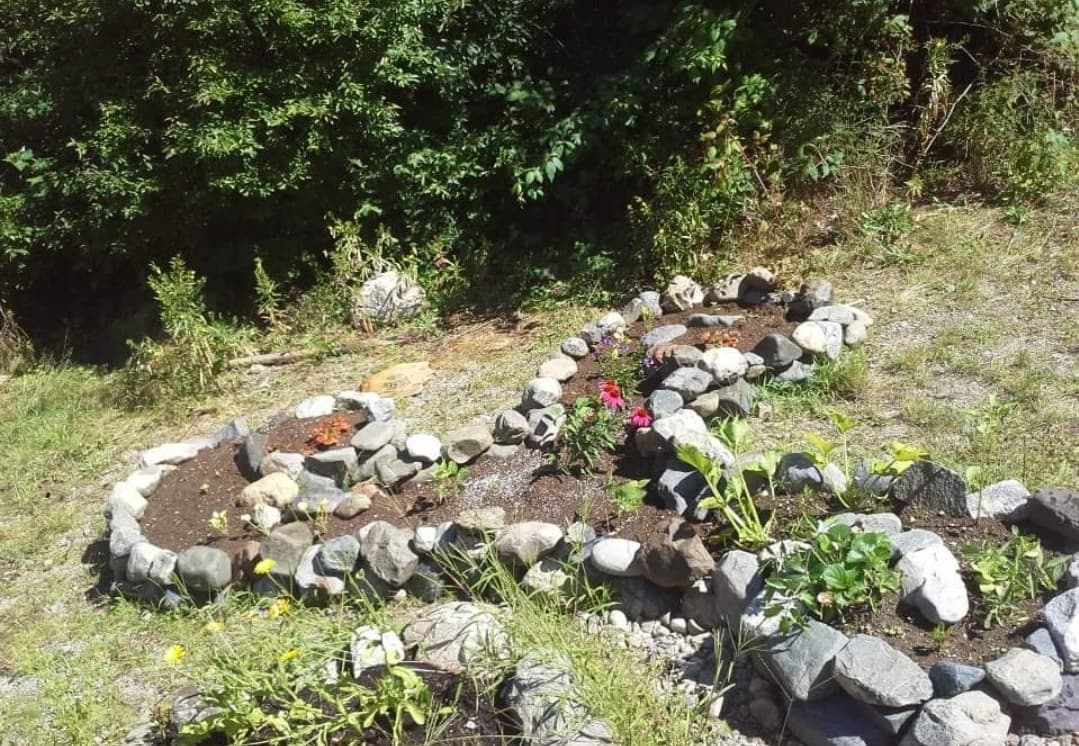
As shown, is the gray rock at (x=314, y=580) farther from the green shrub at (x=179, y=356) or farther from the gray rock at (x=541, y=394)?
the green shrub at (x=179, y=356)

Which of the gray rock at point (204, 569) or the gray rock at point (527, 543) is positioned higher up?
the gray rock at point (527, 543)

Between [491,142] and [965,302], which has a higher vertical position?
[491,142]

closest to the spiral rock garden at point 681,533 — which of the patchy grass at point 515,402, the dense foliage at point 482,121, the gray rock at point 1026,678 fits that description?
the gray rock at point 1026,678

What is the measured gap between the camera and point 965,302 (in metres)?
5.14

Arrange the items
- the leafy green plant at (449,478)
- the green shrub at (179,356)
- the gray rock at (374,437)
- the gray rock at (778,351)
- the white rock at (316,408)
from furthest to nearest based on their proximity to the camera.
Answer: the green shrub at (179,356) < the white rock at (316,408) < the gray rock at (778,351) < the gray rock at (374,437) < the leafy green plant at (449,478)

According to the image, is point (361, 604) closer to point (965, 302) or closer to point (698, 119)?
point (965, 302)

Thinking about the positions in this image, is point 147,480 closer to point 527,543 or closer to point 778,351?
point 527,543

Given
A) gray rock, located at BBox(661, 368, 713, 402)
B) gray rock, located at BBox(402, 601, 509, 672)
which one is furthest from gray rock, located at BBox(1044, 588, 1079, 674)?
gray rock, located at BBox(661, 368, 713, 402)

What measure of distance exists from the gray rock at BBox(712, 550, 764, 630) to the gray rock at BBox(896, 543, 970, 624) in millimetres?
423

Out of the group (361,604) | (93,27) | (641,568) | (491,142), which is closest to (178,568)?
(361,604)

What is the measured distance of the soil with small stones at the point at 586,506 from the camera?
9.46 feet

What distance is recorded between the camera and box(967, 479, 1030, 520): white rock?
10.4 ft

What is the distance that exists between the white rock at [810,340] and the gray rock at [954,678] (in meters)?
2.14

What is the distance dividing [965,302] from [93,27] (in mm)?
5709
